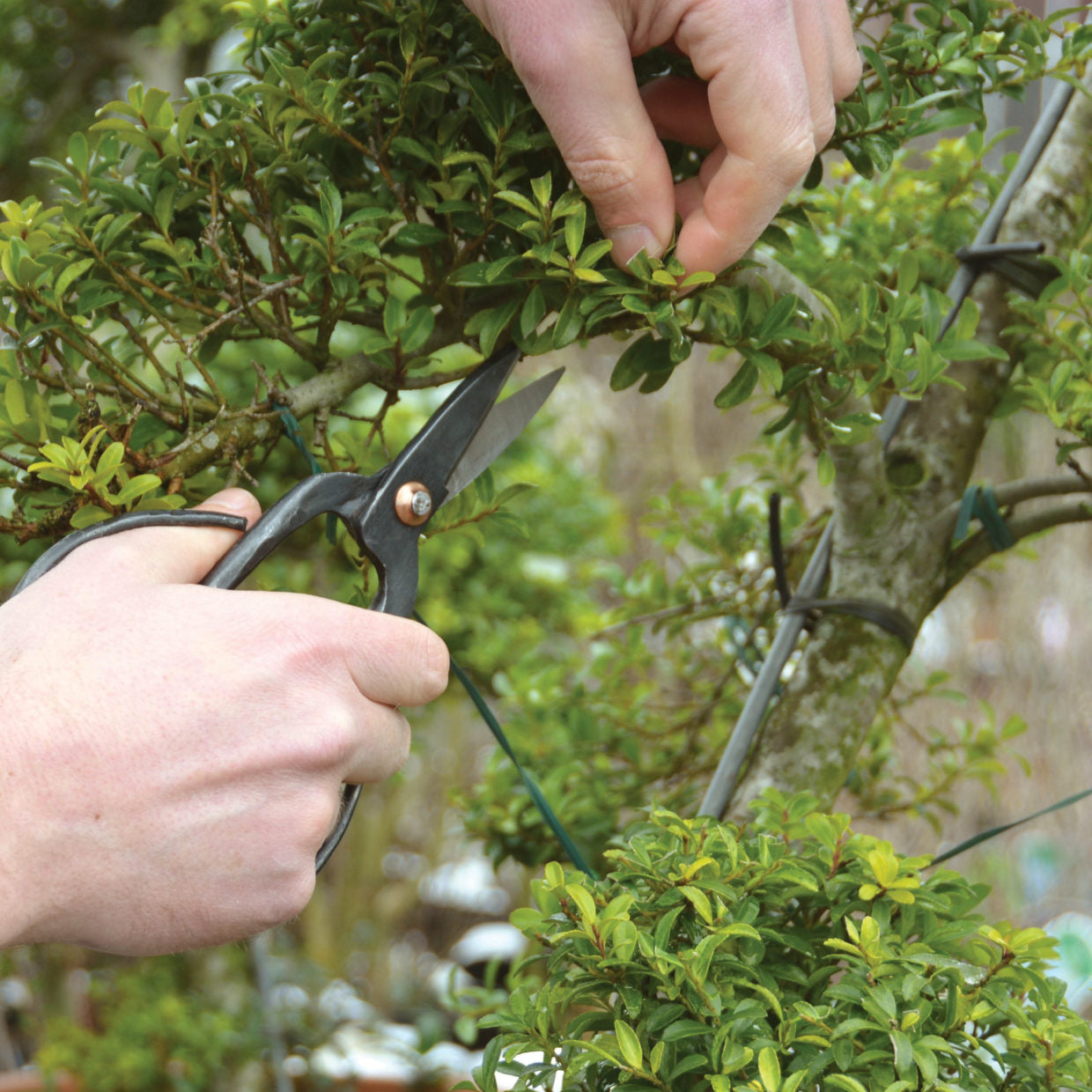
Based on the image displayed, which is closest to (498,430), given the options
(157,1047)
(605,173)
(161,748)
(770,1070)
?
(605,173)

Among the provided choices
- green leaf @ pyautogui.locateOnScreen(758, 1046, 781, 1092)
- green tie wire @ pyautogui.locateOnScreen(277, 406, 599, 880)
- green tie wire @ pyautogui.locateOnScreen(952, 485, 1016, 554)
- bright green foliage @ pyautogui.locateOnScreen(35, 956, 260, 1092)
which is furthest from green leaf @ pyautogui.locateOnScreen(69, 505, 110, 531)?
bright green foliage @ pyautogui.locateOnScreen(35, 956, 260, 1092)

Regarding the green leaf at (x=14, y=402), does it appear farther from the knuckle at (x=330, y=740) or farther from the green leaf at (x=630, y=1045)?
the green leaf at (x=630, y=1045)

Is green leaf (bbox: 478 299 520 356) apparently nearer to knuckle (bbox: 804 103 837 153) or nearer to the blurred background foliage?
the blurred background foliage

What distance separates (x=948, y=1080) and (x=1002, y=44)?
65cm

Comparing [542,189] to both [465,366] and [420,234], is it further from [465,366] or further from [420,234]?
[465,366]

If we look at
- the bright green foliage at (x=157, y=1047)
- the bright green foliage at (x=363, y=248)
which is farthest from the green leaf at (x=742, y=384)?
the bright green foliage at (x=157, y=1047)

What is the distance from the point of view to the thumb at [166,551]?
20.2 inches

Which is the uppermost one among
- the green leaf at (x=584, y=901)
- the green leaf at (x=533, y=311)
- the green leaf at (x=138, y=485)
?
the green leaf at (x=138, y=485)

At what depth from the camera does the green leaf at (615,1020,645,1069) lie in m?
0.50

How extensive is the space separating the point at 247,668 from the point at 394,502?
0.51 ft

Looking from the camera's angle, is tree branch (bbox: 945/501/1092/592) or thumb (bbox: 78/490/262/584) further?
tree branch (bbox: 945/501/1092/592)

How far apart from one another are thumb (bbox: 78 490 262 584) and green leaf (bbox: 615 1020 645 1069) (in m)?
0.33

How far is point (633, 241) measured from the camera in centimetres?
57

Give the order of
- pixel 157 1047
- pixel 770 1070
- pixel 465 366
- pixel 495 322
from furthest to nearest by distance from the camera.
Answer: pixel 157 1047 < pixel 465 366 < pixel 495 322 < pixel 770 1070
